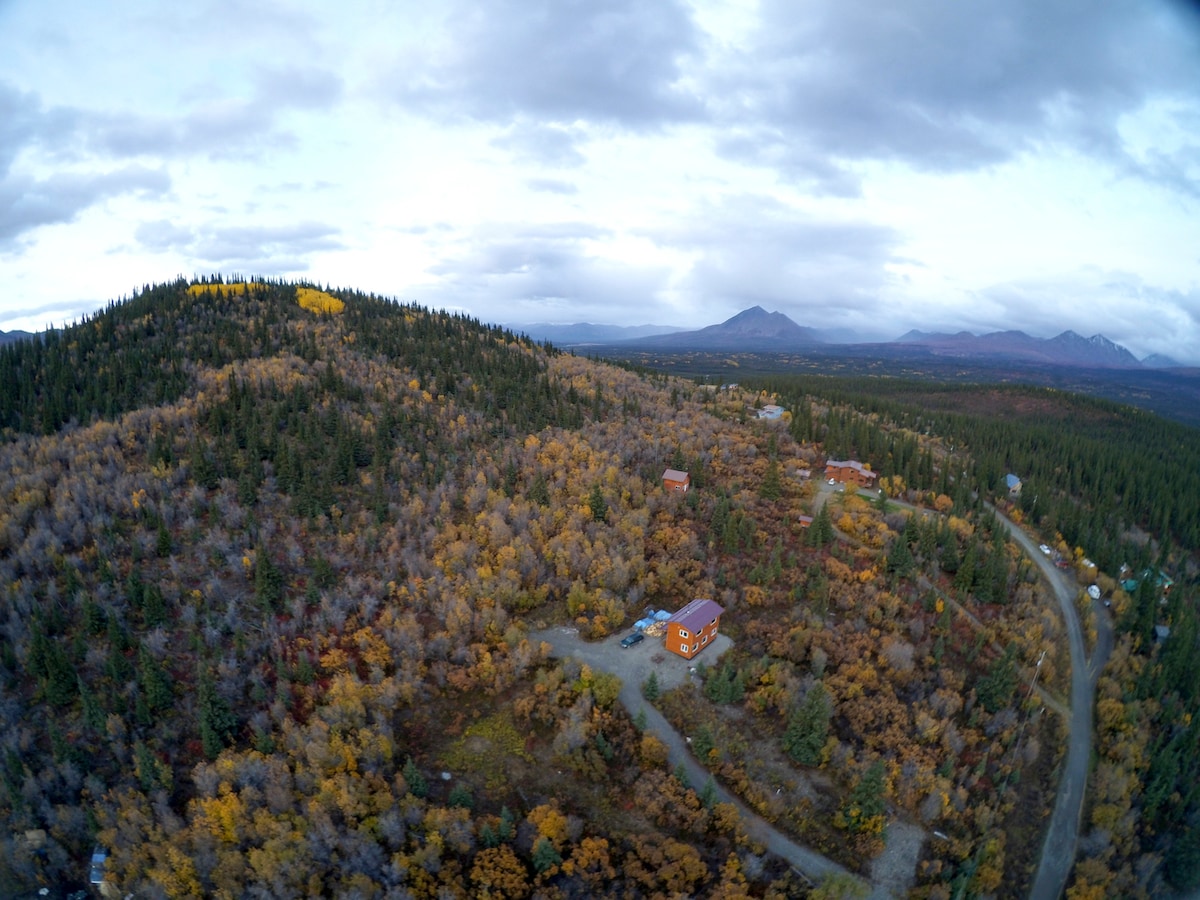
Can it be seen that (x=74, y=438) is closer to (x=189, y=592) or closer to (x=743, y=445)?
(x=189, y=592)

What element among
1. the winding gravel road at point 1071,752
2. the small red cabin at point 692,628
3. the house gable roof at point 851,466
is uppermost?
the house gable roof at point 851,466

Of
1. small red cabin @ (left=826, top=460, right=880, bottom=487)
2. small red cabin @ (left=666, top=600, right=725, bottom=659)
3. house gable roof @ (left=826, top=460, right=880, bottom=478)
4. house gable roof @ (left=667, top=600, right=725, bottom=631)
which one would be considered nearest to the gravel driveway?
small red cabin @ (left=666, top=600, right=725, bottom=659)

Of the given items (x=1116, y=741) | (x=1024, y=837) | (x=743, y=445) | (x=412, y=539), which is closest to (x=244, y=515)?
(x=412, y=539)

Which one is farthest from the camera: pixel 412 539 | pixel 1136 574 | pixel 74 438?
pixel 1136 574

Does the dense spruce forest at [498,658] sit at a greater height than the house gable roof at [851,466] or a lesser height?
lesser

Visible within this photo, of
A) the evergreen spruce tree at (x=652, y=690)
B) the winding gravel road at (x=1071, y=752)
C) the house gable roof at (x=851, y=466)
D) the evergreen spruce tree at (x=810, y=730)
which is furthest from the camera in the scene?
the house gable roof at (x=851, y=466)

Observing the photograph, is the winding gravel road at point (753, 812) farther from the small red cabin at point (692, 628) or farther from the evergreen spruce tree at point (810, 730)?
the evergreen spruce tree at point (810, 730)

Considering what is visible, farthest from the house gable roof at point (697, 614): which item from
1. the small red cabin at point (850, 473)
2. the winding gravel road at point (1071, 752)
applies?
the small red cabin at point (850, 473)
